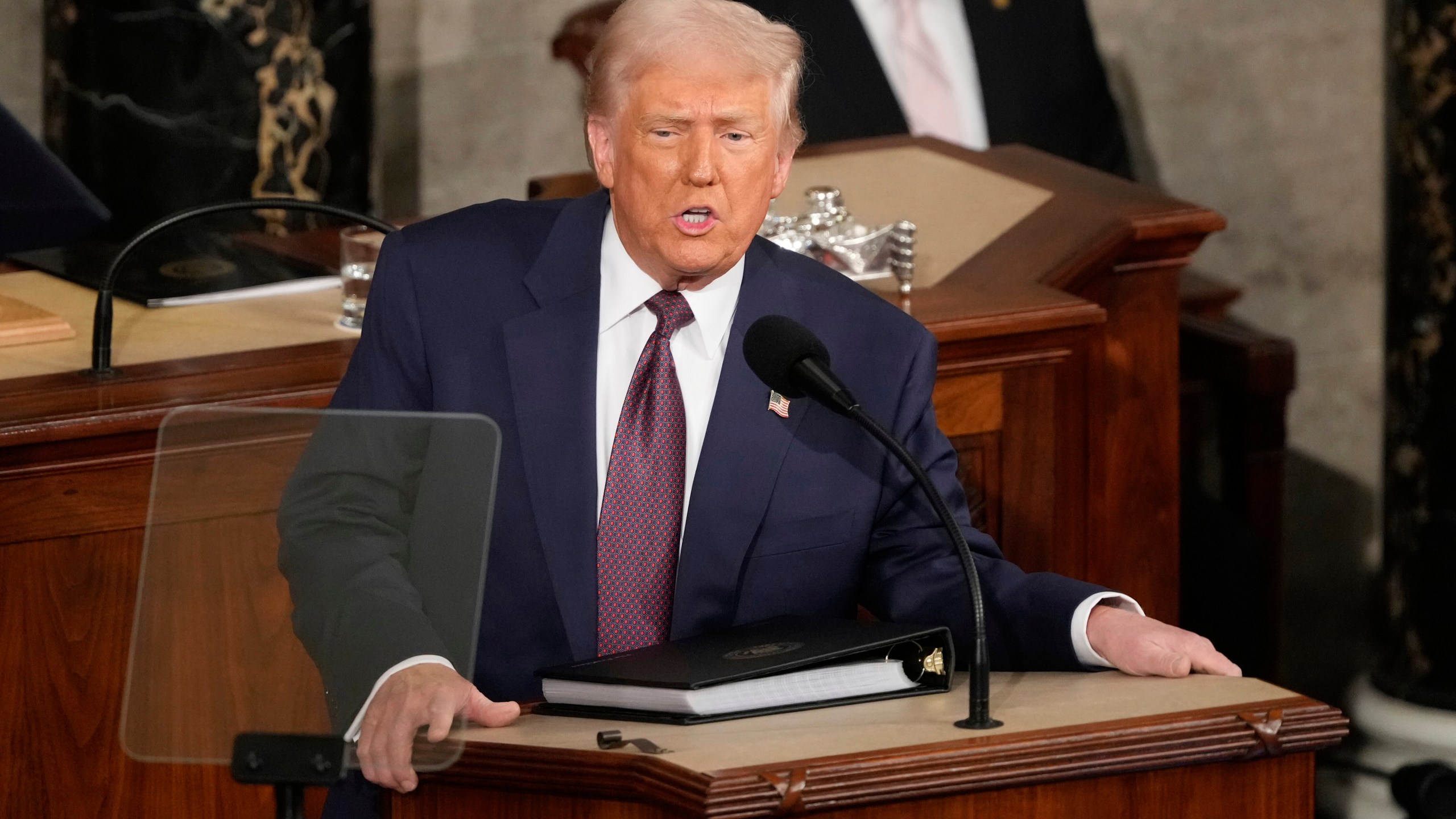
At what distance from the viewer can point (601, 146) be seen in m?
2.14

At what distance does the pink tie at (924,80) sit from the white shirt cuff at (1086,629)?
2.64m

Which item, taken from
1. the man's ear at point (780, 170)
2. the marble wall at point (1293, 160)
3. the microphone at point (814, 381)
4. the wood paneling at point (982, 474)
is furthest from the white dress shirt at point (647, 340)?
the marble wall at point (1293, 160)

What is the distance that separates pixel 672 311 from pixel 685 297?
21mm

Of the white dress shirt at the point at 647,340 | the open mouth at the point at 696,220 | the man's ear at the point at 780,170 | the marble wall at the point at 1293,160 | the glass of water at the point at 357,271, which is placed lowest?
the marble wall at the point at 1293,160

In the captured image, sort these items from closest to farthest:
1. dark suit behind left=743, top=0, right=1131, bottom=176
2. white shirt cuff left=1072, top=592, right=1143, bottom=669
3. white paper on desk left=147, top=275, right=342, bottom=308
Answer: white shirt cuff left=1072, top=592, right=1143, bottom=669
white paper on desk left=147, top=275, right=342, bottom=308
dark suit behind left=743, top=0, right=1131, bottom=176

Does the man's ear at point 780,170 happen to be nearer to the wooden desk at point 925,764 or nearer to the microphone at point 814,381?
the microphone at point 814,381

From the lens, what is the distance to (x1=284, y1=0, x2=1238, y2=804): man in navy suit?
6.77ft

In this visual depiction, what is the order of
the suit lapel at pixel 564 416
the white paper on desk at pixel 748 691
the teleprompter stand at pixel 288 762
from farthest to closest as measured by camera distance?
the suit lapel at pixel 564 416, the white paper on desk at pixel 748 691, the teleprompter stand at pixel 288 762

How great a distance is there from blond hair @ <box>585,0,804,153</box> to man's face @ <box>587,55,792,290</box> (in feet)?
0.05

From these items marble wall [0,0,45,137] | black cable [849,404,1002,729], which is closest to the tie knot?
black cable [849,404,1002,729]

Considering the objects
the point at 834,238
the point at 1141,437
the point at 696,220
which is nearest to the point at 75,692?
the point at 696,220

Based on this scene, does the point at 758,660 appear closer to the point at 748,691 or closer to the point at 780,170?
the point at 748,691

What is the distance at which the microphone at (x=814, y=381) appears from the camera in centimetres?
175

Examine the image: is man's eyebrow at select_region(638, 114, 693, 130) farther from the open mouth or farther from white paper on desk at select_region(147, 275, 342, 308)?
white paper on desk at select_region(147, 275, 342, 308)
